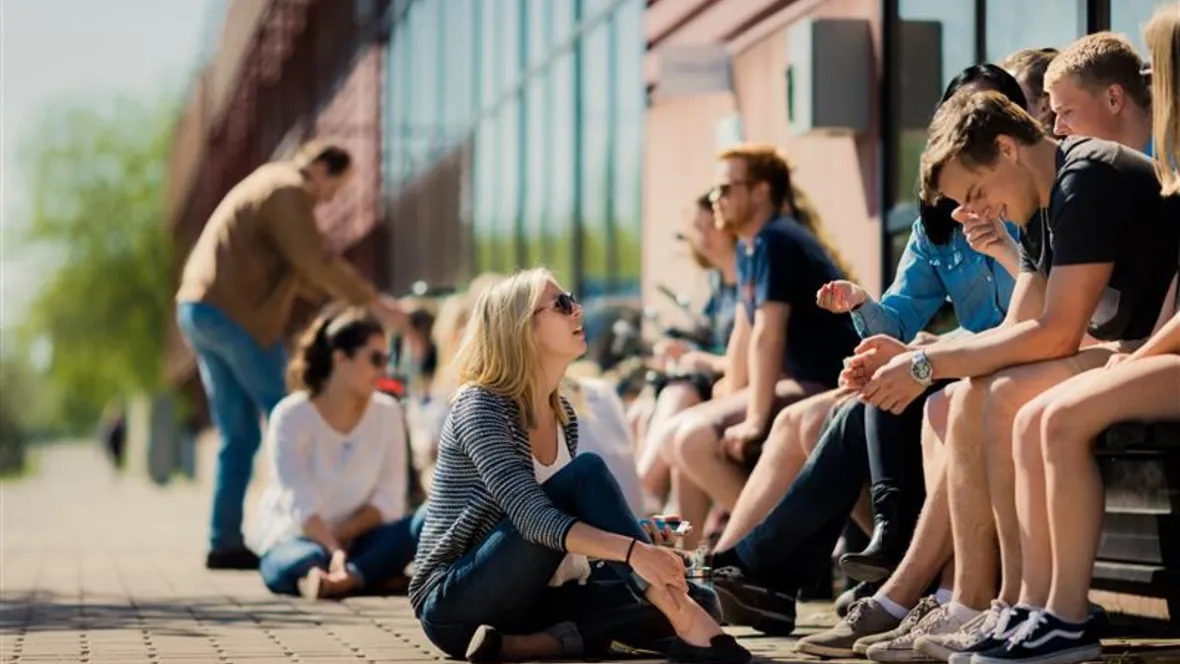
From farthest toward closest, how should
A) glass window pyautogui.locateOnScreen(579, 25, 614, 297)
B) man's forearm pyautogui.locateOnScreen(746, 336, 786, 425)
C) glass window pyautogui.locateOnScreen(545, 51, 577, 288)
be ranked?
glass window pyautogui.locateOnScreen(545, 51, 577, 288)
glass window pyautogui.locateOnScreen(579, 25, 614, 297)
man's forearm pyautogui.locateOnScreen(746, 336, 786, 425)

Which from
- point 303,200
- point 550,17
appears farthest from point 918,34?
point 550,17

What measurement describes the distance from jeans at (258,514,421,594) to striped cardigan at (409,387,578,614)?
2945 mm

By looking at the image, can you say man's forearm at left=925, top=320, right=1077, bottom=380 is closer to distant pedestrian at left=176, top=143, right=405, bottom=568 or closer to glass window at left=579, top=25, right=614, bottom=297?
distant pedestrian at left=176, top=143, right=405, bottom=568

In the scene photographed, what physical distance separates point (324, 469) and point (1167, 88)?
5.02 metres

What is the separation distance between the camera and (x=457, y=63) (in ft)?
71.4

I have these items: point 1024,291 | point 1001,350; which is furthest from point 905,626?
point 1024,291

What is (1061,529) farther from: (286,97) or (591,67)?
(286,97)

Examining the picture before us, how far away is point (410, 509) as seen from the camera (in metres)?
12.4

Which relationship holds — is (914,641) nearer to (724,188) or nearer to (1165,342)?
(1165,342)

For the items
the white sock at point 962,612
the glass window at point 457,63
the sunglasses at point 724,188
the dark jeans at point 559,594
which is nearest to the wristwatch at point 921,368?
the white sock at point 962,612

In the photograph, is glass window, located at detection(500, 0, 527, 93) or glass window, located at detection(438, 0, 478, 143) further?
glass window, located at detection(438, 0, 478, 143)

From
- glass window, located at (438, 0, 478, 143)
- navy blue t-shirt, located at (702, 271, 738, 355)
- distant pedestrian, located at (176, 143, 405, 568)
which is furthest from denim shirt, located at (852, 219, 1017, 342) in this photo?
glass window, located at (438, 0, 478, 143)

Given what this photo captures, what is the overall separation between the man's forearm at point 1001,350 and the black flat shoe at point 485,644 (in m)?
1.35

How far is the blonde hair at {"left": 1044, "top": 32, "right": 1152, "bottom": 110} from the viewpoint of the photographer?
6.26 m
